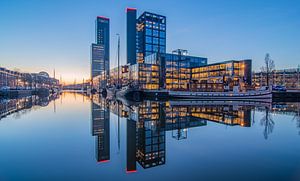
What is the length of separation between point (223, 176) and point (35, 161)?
616cm

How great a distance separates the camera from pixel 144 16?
4537 inches

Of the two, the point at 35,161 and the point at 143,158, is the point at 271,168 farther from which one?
the point at 35,161

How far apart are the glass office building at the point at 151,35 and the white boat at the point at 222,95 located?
6591 cm

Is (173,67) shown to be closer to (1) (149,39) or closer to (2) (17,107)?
(1) (149,39)

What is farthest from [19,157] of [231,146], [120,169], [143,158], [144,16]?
[144,16]

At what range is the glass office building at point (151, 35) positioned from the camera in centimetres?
11359

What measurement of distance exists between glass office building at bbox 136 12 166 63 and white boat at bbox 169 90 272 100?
216 feet

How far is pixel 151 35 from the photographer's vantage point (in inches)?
4552

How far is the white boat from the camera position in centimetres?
5141

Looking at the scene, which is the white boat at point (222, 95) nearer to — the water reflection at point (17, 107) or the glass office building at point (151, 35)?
the water reflection at point (17, 107)

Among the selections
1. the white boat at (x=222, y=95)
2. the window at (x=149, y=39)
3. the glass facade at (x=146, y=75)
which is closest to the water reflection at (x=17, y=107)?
the white boat at (x=222, y=95)

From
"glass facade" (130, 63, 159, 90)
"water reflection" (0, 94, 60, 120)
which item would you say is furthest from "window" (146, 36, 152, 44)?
"water reflection" (0, 94, 60, 120)

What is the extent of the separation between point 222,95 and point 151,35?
2965 inches

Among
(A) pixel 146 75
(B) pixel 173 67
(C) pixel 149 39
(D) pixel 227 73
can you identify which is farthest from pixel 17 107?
(C) pixel 149 39
